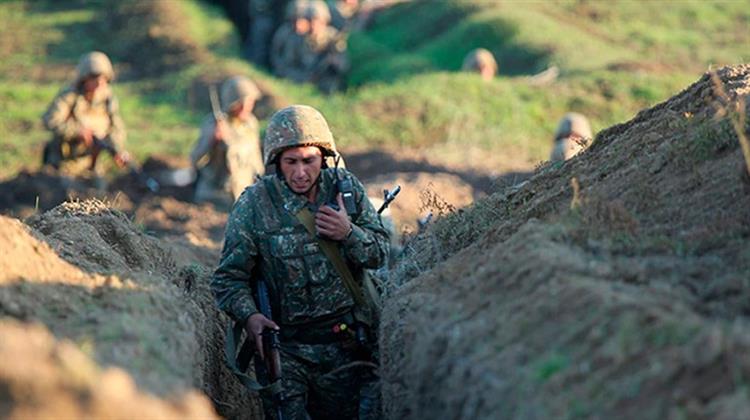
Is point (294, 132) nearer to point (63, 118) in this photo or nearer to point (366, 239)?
point (366, 239)

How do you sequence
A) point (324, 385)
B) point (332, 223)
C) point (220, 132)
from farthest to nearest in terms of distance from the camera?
1. point (220, 132)
2. point (324, 385)
3. point (332, 223)

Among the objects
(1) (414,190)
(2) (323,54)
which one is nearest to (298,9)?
(2) (323,54)

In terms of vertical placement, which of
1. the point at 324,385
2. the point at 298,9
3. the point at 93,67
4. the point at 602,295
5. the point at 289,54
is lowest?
the point at 602,295

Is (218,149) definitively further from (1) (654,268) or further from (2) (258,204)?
(1) (654,268)

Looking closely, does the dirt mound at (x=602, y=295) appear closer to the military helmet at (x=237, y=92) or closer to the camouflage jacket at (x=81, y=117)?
the military helmet at (x=237, y=92)

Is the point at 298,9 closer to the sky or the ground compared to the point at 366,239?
closer to the sky

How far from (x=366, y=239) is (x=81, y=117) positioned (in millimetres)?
10515

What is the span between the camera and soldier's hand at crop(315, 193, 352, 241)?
7699mm

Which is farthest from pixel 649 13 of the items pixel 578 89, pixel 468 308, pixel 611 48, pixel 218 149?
pixel 468 308

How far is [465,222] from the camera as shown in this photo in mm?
8492

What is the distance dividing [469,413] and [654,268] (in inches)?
40.9

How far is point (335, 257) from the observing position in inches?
310

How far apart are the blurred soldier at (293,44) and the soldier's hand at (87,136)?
1159 cm

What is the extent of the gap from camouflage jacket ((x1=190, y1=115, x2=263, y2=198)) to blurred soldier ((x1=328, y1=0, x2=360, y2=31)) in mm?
15447
